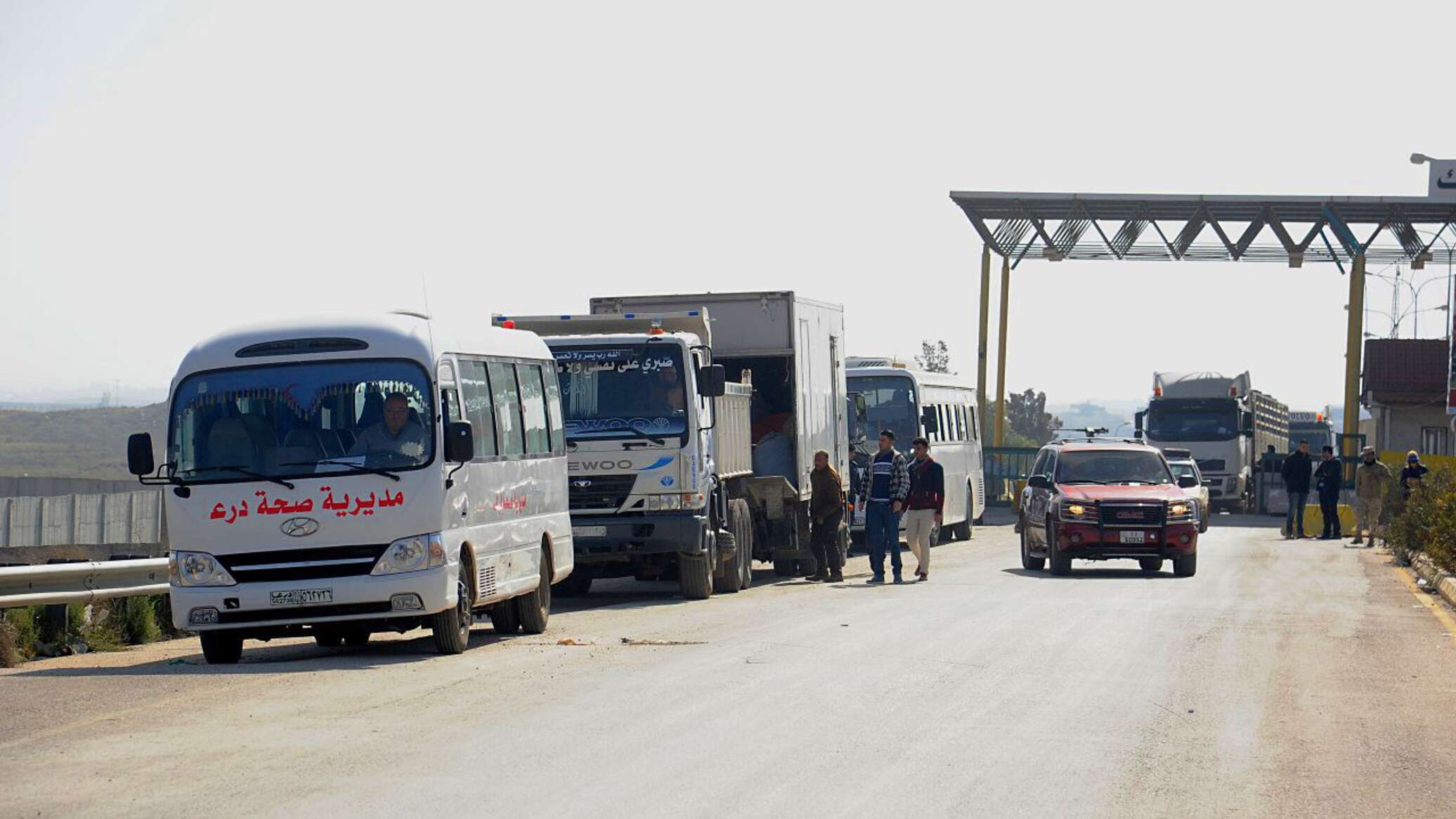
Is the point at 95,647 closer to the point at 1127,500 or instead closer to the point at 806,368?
the point at 806,368

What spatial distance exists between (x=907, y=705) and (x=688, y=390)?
982 centimetres

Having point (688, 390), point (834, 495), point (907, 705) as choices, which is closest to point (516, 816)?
point (907, 705)

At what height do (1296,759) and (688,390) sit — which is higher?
(688,390)

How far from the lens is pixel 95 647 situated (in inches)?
662

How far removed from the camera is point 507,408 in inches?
645

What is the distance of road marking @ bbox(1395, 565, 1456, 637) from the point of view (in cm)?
1800

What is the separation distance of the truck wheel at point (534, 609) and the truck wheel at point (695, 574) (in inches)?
167

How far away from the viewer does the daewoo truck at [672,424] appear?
20.8m

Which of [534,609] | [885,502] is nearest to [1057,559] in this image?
[885,502]

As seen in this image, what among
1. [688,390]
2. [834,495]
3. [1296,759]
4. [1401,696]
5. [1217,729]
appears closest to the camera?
[1296,759]

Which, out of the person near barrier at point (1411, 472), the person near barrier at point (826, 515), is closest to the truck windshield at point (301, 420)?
the person near barrier at point (826, 515)

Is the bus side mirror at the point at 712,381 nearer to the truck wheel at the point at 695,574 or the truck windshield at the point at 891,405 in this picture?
the truck wheel at the point at 695,574

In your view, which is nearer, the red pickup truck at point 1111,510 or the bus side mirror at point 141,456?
the bus side mirror at point 141,456

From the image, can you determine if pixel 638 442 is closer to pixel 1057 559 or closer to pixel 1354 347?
pixel 1057 559
